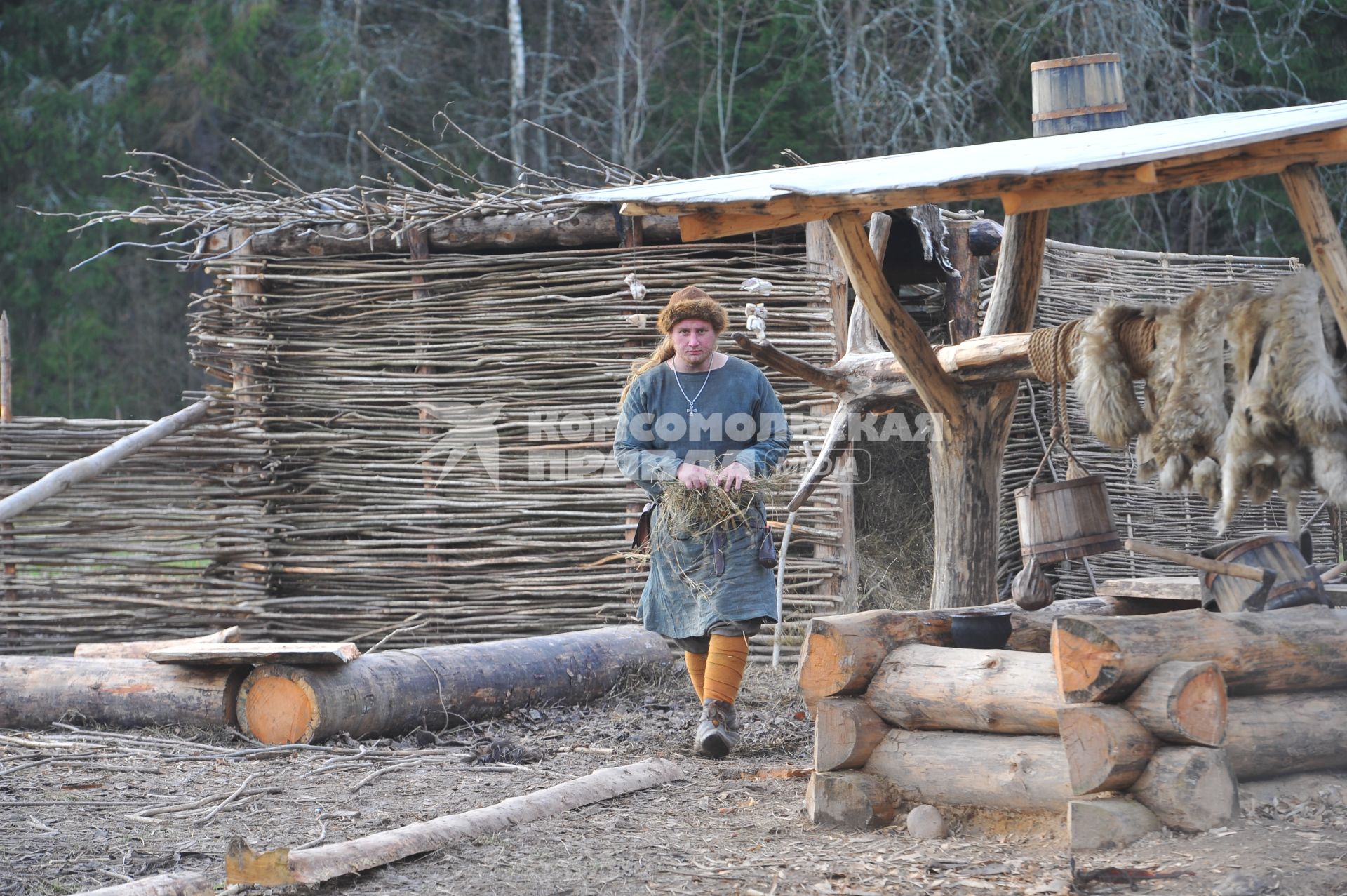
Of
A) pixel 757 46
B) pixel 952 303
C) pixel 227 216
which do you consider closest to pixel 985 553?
pixel 952 303

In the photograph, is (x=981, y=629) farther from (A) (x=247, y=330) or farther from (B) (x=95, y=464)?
(A) (x=247, y=330)

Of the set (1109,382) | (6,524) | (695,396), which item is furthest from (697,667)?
(6,524)

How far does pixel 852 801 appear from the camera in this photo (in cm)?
395

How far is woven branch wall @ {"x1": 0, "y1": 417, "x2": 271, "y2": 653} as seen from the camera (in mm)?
7273

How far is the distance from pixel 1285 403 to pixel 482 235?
4.70 m

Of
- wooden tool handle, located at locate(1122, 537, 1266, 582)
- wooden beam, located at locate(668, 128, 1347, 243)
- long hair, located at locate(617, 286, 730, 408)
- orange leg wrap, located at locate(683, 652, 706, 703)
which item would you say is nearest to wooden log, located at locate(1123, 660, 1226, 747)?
wooden tool handle, located at locate(1122, 537, 1266, 582)

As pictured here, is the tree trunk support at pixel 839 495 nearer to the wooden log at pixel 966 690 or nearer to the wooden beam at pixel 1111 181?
the wooden log at pixel 966 690

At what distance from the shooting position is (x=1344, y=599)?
14.3 ft

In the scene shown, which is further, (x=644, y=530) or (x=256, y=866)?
(x=644, y=530)

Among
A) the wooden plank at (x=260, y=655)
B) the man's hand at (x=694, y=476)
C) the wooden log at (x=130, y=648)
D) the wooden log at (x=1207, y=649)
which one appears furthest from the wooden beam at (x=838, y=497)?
the wooden log at (x=1207, y=649)

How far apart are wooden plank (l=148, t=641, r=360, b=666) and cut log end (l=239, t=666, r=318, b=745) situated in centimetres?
7

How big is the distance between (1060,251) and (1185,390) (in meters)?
4.60

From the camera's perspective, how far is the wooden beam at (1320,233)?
3.14 m

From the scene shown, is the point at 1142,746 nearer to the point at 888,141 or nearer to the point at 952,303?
the point at 952,303
